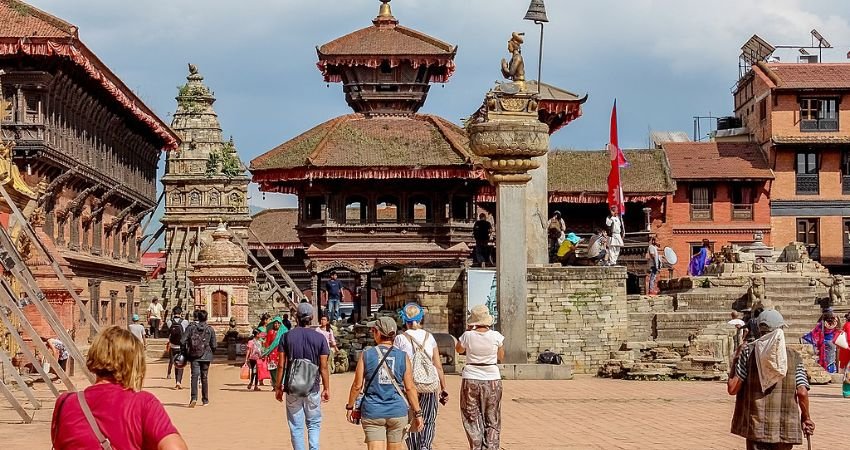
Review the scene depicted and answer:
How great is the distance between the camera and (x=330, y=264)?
4156 centimetres

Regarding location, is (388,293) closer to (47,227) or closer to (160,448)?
(47,227)

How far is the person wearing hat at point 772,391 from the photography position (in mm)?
10344

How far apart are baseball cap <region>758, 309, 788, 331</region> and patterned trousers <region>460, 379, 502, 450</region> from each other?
11.1ft

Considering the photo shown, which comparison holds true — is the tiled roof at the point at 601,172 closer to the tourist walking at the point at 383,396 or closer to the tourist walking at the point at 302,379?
the tourist walking at the point at 302,379

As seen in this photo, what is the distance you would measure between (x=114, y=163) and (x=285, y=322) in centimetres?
2723

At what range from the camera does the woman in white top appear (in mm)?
13227

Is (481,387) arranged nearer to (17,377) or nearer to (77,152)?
(17,377)

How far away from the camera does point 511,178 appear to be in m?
26.3

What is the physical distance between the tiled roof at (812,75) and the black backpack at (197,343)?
1671 inches

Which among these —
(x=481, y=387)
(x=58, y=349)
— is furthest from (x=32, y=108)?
(x=481, y=387)

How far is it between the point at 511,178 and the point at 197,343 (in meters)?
7.22

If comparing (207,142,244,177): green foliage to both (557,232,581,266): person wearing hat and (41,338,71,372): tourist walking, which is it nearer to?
(557,232,581,266): person wearing hat

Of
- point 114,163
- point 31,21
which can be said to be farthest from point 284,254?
point 31,21

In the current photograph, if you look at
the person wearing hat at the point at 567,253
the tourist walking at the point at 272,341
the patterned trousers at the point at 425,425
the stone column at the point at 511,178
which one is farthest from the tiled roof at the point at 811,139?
the patterned trousers at the point at 425,425
